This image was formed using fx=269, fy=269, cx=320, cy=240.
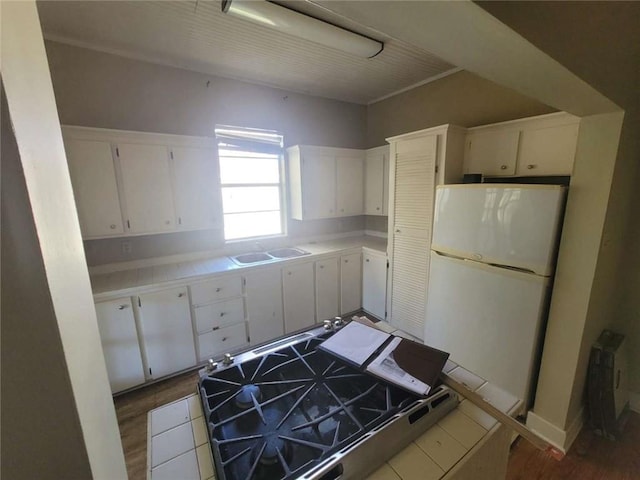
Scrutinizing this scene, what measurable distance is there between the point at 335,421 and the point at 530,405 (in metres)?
1.93

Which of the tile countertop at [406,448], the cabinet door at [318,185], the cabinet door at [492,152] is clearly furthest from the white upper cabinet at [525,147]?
the tile countertop at [406,448]

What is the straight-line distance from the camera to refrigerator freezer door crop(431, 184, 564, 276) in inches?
64.0

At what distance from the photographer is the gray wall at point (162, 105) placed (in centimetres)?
222

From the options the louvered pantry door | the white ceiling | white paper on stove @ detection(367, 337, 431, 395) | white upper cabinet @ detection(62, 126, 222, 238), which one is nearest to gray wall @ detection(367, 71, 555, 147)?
the white ceiling

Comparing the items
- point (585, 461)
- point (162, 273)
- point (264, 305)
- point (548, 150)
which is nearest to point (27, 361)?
point (162, 273)

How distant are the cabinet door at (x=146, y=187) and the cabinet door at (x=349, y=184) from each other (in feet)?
6.24

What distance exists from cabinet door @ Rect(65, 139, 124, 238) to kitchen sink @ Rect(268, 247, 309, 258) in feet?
4.96

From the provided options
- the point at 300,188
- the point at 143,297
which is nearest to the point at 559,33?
the point at 300,188

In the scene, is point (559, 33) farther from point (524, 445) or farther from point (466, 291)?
point (524, 445)

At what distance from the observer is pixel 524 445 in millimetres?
1751

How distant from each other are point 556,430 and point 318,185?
2877mm

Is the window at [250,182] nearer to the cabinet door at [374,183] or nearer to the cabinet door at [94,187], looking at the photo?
the cabinet door at [94,187]

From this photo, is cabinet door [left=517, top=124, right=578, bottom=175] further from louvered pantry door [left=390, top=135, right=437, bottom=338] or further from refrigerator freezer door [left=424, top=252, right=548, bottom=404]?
refrigerator freezer door [left=424, top=252, right=548, bottom=404]

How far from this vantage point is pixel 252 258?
2990 millimetres
